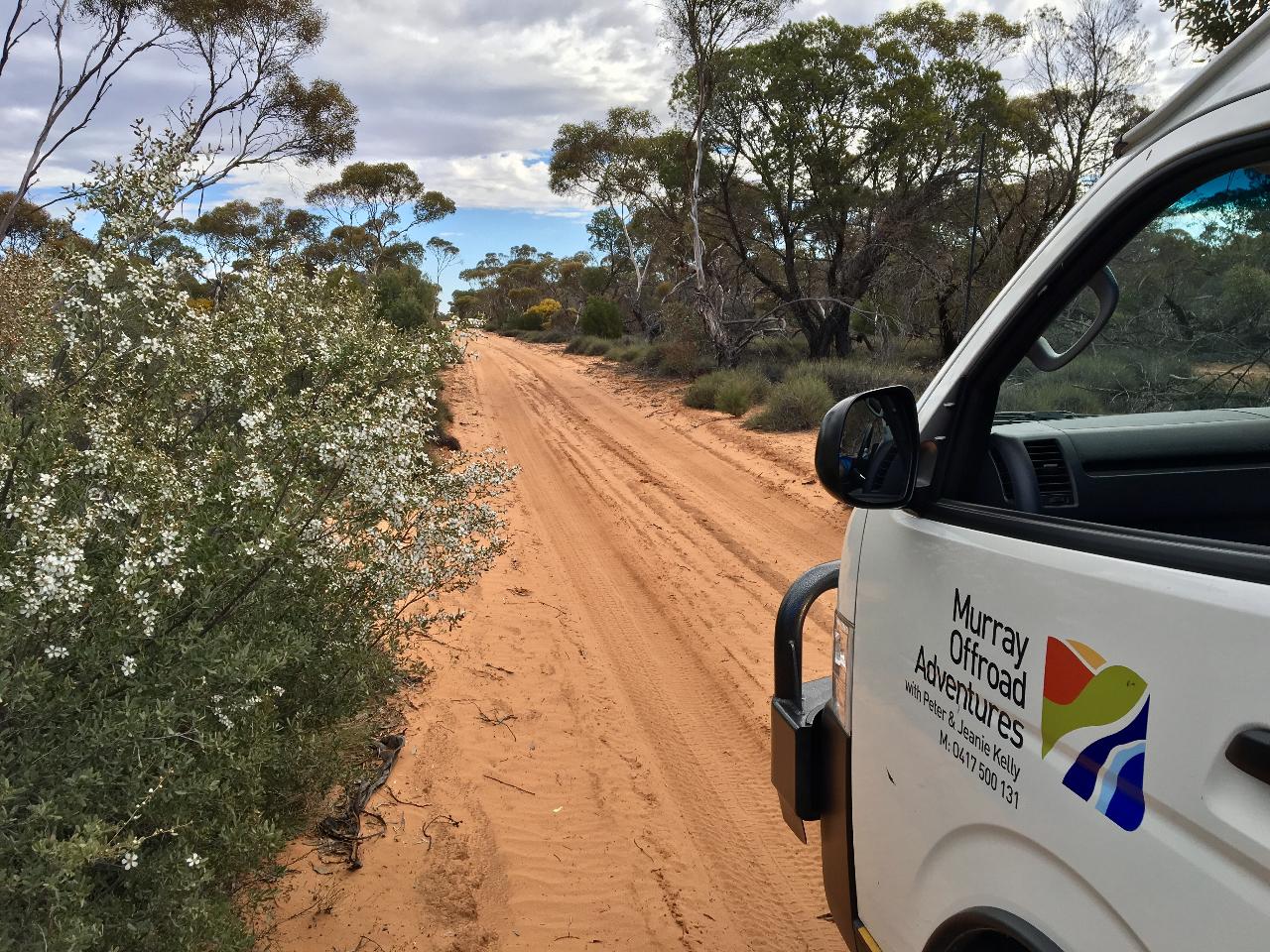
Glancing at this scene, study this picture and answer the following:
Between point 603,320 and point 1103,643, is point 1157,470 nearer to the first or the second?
point 1103,643

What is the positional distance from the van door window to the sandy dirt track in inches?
80.6

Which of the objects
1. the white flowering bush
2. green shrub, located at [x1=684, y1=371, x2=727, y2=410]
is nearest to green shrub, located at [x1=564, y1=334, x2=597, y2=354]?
green shrub, located at [x1=684, y1=371, x2=727, y2=410]

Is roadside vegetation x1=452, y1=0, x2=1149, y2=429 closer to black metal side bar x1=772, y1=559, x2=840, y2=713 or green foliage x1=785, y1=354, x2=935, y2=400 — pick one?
green foliage x1=785, y1=354, x2=935, y2=400

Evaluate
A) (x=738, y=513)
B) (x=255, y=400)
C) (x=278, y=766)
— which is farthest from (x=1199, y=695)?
(x=738, y=513)

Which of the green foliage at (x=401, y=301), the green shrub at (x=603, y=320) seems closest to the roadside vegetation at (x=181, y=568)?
the green foliage at (x=401, y=301)

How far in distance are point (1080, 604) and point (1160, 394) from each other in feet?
3.44

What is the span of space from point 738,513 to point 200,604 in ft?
23.0

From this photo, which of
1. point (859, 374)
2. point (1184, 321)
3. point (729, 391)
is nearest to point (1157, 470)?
point (1184, 321)

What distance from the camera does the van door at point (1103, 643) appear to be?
1.16 m

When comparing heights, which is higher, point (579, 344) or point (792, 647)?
point (579, 344)

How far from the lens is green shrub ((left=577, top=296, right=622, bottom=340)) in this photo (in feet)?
127

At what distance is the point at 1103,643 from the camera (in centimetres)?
135

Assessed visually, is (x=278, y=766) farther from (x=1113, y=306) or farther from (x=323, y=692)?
(x=1113, y=306)

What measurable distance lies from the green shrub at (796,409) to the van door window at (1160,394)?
11.1 m
